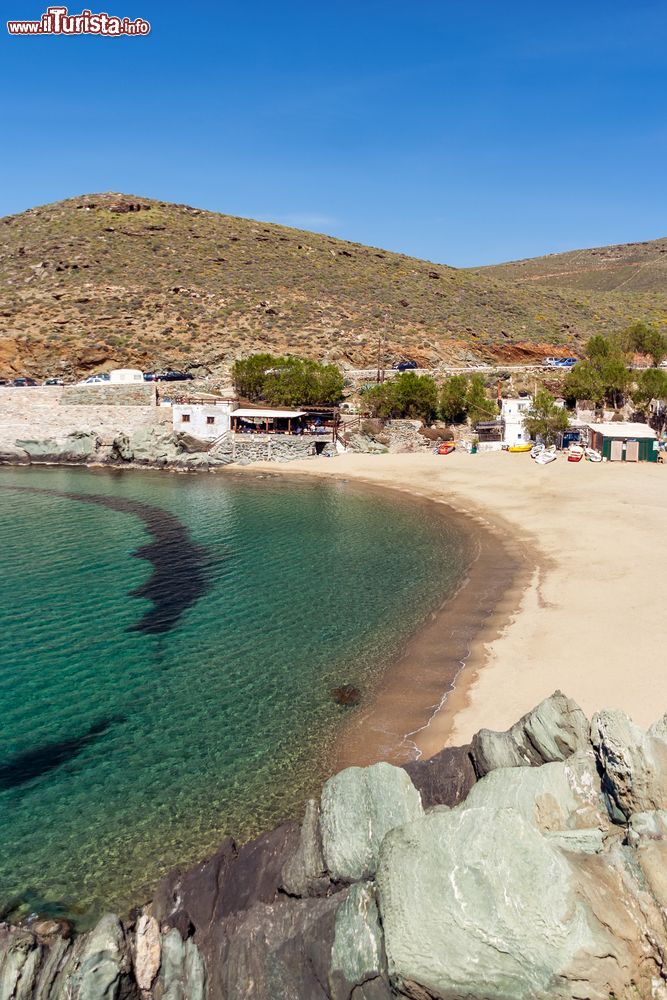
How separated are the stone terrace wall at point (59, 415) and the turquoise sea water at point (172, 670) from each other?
28838mm

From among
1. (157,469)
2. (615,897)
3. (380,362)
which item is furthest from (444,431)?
(615,897)

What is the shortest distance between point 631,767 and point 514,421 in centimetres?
5551

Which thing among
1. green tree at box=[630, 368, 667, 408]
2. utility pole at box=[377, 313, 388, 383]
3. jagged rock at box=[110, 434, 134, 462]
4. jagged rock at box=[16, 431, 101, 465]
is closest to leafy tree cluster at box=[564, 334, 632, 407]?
green tree at box=[630, 368, 667, 408]

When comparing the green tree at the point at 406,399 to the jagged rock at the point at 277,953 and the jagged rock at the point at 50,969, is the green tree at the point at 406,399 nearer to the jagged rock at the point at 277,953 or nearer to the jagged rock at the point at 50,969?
the jagged rock at the point at 277,953

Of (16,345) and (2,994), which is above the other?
(16,345)

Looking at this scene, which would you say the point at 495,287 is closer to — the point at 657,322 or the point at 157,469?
the point at 657,322

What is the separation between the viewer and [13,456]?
66500 mm

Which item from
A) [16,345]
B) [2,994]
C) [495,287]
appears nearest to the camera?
[2,994]

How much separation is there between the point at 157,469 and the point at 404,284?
55.4 m

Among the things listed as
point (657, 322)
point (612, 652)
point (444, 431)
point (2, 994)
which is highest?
point (657, 322)

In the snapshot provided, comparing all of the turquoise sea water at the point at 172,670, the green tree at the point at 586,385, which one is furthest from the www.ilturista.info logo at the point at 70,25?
the green tree at the point at 586,385

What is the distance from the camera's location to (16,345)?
261ft

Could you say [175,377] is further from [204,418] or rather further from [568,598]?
[568,598]

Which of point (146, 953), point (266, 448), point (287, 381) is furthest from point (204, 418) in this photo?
point (146, 953)
